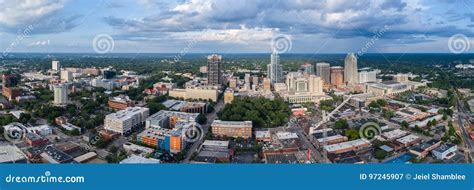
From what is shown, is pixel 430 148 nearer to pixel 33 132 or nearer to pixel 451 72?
pixel 451 72

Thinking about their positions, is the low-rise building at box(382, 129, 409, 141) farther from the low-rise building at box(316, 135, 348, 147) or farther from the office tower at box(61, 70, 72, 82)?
the office tower at box(61, 70, 72, 82)

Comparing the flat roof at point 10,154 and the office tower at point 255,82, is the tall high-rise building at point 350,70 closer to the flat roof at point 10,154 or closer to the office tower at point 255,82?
the office tower at point 255,82

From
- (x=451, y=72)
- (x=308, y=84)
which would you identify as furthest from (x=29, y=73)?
(x=451, y=72)

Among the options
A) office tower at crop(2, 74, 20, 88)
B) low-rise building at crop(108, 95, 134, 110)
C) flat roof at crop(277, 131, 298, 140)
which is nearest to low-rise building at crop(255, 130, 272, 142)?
flat roof at crop(277, 131, 298, 140)

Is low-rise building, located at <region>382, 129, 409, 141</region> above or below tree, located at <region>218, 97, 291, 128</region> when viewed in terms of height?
below

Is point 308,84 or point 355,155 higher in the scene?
point 308,84

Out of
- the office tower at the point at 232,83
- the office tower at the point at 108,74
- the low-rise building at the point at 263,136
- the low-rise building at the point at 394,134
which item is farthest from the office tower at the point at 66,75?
the low-rise building at the point at 394,134
